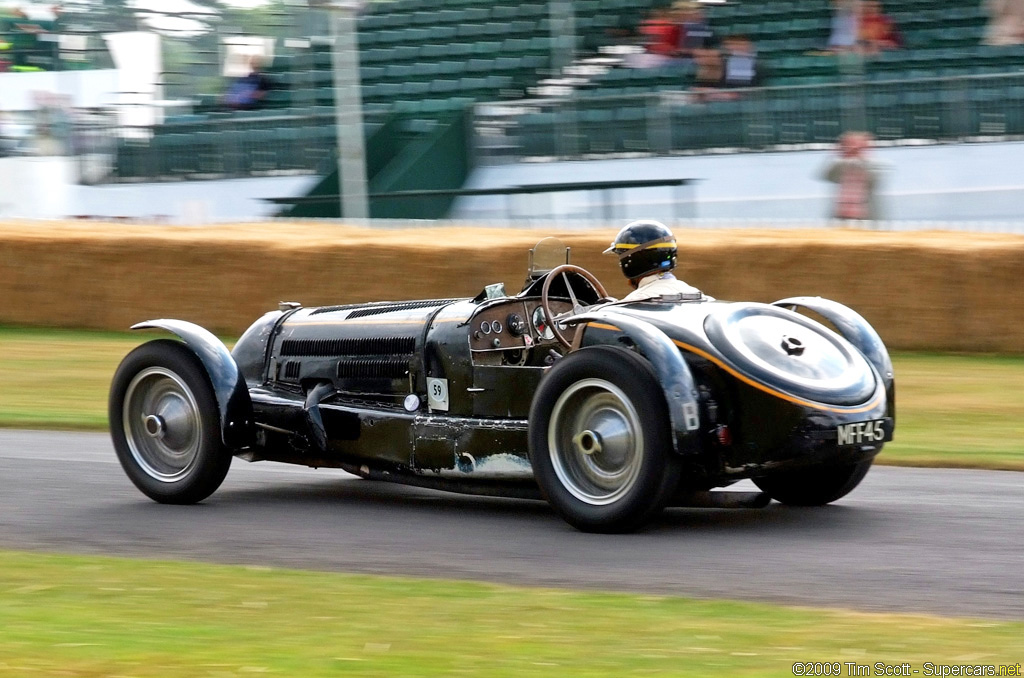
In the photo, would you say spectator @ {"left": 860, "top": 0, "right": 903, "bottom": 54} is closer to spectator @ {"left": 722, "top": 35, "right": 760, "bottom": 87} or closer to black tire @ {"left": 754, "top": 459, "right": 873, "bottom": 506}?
spectator @ {"left": 722, "top": 35, "right": 760, "bottom": 87}

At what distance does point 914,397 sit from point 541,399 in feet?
17.0

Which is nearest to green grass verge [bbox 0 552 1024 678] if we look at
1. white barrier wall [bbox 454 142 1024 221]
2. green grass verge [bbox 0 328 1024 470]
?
green grass verge [bbox 0 328 1024 470]

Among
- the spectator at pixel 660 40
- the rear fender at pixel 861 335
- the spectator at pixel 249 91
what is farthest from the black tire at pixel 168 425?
the spectator at pixel 249 91

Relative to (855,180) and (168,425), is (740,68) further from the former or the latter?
(168,425)

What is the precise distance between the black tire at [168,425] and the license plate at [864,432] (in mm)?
2778

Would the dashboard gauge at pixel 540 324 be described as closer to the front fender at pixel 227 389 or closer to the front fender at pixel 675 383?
the front fender at pixel 675 383

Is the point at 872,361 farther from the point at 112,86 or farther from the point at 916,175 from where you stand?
the point at 112,86

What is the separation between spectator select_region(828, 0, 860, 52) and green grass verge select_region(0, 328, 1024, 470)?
6.98m

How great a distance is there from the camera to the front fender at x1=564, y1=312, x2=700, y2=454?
17.8ft

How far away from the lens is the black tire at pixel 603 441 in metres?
5.46

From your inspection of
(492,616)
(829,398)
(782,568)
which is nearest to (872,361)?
(829,398)

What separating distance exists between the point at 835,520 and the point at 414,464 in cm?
180

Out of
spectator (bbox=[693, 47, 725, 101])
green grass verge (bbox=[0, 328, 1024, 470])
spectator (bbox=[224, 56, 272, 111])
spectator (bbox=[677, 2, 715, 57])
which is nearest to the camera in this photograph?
green grass verge (bbox=[0, 328, 1024, 470])

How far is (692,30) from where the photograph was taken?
18125mm
